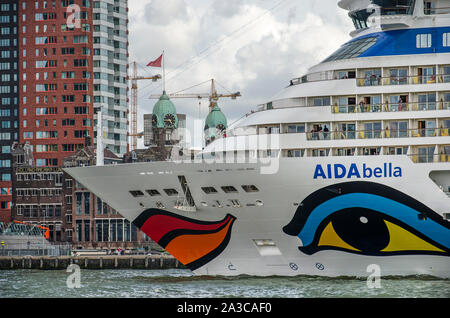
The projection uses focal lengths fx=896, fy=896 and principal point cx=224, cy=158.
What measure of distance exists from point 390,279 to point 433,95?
25.1 ft

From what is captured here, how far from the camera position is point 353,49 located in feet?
126

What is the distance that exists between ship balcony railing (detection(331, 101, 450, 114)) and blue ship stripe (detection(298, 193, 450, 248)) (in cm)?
380

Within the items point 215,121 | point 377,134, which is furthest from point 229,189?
point 215,121

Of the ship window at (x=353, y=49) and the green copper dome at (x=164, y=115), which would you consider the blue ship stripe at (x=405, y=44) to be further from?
the green copper dome at (x=164, y=115)

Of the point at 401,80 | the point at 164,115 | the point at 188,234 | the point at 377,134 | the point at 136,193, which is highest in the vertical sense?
the point at 164,115

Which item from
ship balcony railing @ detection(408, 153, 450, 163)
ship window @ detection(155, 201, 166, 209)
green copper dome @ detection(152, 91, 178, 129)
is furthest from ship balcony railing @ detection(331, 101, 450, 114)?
green copper dome @ detection(152, 91, 178, 129)

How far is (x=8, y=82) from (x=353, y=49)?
9909cm

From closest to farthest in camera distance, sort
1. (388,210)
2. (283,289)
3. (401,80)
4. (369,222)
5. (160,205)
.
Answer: (283,289) → (388,210) → (369,222) → (401,80) → (160,205)

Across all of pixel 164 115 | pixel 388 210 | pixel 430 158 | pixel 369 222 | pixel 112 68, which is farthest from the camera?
pixel 112 68

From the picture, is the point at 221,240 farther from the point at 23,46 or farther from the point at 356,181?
the point at 23,46

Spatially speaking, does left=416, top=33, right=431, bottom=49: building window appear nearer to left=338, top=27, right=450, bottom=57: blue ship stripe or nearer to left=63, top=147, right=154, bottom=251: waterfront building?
left=338, top=27, right=450, bottom=57: blue ship stripe

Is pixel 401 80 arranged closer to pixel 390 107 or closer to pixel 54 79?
pixel 390 107

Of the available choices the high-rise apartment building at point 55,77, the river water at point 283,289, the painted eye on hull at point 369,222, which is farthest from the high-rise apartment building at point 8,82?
the painted eye on hull at point 369,222

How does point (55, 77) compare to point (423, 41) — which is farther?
point (55, 77)
